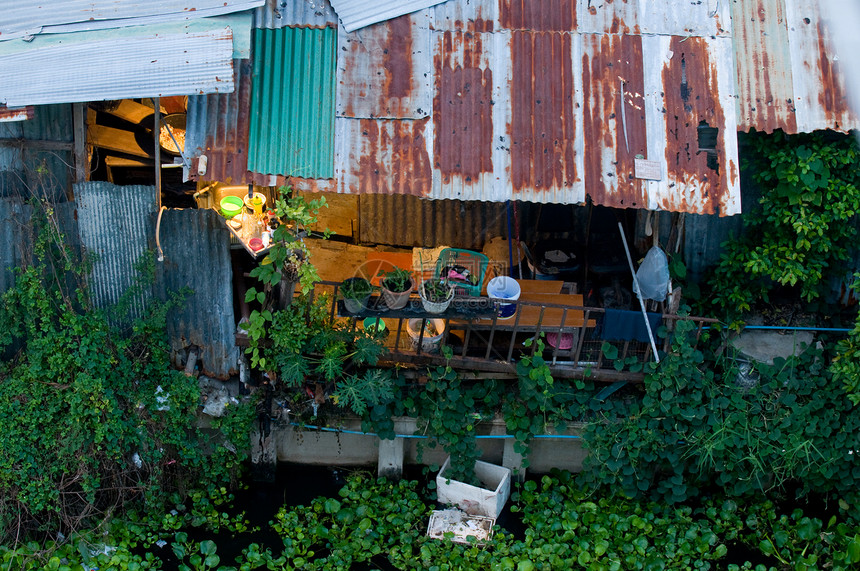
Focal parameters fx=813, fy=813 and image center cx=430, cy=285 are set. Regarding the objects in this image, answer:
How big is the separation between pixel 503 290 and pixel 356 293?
1.56 m

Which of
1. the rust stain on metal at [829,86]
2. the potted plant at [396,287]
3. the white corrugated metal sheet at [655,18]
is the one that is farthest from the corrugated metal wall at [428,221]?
the rust stain on metal at [829,86]

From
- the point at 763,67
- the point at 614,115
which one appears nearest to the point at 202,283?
the point at 614,115

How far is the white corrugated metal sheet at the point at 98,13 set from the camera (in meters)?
7.03

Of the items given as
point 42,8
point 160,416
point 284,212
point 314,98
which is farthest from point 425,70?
point 160,416

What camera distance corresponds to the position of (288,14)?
7.30 m

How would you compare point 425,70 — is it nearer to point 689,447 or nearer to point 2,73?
point 2,73

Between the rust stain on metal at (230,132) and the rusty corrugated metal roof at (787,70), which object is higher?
the rusty corrugated metal roof at (787,70)

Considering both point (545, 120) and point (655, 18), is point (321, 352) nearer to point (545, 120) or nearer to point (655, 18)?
point (545, 120)

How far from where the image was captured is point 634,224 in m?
9.27

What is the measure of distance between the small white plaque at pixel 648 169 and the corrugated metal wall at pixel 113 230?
Answer: 455cm

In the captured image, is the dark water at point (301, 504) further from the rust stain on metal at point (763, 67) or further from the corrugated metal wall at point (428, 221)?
the rust stain on metal at point (763, 67)

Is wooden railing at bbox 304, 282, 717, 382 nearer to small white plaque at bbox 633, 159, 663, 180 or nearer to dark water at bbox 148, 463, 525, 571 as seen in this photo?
small white plaque at bbox 633, 159, 663, 180

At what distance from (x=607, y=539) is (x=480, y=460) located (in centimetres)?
177

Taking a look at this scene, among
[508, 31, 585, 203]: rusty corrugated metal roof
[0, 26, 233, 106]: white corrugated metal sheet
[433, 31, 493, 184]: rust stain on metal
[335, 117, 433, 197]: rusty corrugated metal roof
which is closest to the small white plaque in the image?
[508, 31, 585, 203]: rusty corrugated metal roof
